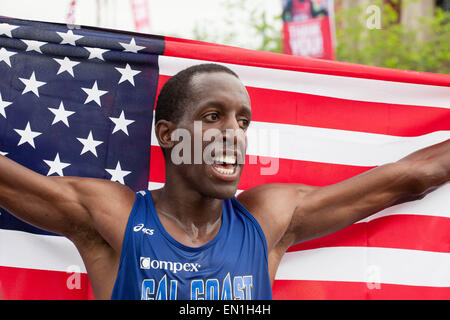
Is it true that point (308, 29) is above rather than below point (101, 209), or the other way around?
above

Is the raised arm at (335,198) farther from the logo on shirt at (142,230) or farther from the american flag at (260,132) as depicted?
the logo on shirt at (142,230)

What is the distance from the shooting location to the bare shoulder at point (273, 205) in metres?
3.00

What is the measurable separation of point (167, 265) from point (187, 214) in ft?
1.16

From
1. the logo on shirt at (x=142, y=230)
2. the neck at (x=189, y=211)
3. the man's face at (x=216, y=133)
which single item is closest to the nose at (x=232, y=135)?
the man's face at (x=216, y=133)

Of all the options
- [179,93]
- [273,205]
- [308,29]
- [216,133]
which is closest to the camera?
[216,133]

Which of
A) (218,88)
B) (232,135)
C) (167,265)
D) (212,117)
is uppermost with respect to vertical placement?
(218,88)

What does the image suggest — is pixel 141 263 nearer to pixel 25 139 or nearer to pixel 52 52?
pixel 25 139

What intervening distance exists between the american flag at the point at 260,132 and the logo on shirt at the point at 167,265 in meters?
0.92

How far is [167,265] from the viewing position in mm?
2691

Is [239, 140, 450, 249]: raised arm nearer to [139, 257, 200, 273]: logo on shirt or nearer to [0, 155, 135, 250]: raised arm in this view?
[139, 257, 200, 273]: logo on shirt

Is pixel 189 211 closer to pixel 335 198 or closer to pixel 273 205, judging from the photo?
pixel 273 205

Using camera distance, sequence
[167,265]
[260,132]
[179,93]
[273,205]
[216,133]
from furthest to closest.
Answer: [260,132] → [273,205] → [179,93] → [216,133] → [167,265]

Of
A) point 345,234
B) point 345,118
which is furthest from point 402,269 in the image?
point 345,118

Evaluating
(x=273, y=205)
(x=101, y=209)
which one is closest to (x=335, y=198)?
(x=273, y=205)
